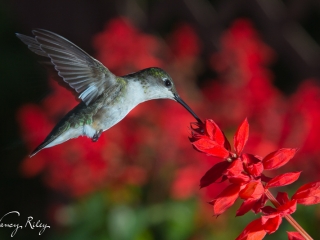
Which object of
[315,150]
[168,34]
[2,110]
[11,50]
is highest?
[11,50]

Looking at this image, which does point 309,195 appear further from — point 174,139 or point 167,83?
point 174,139

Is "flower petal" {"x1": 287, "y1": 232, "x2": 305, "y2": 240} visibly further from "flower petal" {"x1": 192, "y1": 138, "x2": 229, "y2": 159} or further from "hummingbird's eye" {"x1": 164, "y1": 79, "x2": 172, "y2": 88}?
"hummingbird's eye" {"x1": 164, "y1": 79, "x2": 172, "y2": 88}

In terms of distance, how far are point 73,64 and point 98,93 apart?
107mm

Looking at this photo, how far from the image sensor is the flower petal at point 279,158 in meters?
0.81

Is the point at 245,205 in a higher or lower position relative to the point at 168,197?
higher

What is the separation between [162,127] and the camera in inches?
82.4

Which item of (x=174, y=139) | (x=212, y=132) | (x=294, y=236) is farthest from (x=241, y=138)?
(x=174, y=139)

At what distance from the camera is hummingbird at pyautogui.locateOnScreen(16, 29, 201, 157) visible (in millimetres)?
1229

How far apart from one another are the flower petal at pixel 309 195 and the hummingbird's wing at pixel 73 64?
1.80ft

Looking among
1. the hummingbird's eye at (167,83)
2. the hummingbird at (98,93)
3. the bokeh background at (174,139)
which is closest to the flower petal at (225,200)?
the hummingbird at (98,93)

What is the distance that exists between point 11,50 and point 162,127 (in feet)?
6.25

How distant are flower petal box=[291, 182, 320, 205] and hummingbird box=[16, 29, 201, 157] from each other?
0.45m

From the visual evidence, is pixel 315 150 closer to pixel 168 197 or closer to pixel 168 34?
pixel 168 197

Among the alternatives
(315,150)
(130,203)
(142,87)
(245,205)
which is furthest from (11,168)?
(245,205)
